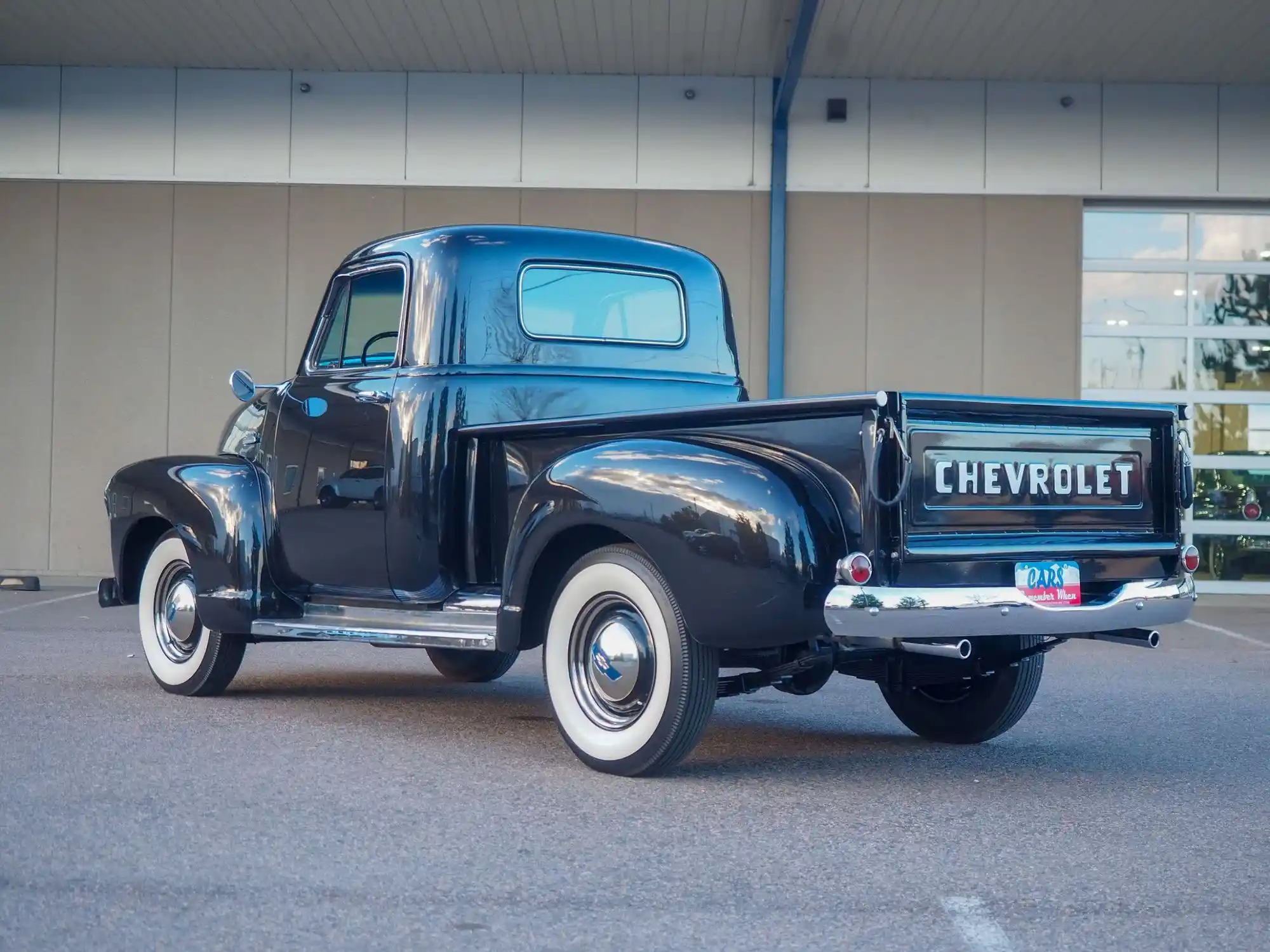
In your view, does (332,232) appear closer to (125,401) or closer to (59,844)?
(125,401)

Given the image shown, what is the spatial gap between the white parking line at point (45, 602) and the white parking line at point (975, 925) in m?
10.2

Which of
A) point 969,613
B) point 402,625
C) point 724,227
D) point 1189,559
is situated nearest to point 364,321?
point 402,625

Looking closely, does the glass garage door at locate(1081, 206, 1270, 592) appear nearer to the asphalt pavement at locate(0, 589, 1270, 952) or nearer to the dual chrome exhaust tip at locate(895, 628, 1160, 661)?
the asphalt pavement at locate(0, 589, 1270, 952)

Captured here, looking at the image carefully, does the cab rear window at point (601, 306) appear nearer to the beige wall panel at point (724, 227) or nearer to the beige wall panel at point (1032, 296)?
the beige wall panel at point (724, 227)

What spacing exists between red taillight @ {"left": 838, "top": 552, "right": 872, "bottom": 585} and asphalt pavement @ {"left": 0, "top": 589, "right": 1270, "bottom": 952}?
707mm

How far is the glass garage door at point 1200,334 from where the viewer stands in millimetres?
15078

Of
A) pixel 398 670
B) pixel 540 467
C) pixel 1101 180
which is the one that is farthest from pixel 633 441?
pixel 1101 180

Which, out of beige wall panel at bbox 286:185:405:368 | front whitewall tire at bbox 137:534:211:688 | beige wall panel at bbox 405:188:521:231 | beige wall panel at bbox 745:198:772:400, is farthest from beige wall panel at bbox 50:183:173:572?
front whitewall tire at bbox 137:534:211:688

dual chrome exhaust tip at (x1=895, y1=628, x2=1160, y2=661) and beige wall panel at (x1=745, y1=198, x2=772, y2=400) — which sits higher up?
beige wall panel at (x1=745, y1=198, x2=772, y2=400)

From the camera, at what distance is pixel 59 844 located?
393 cm

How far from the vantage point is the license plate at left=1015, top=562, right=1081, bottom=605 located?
470 centimetres

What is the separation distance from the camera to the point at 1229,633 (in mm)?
11500

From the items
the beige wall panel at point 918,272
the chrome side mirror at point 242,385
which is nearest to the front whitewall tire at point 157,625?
the chrome side mirror at point 242,385

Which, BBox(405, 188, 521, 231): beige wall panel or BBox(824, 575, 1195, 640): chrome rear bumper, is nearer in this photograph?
BBox(824, 575, 1195, 640): chrome rear bumper
